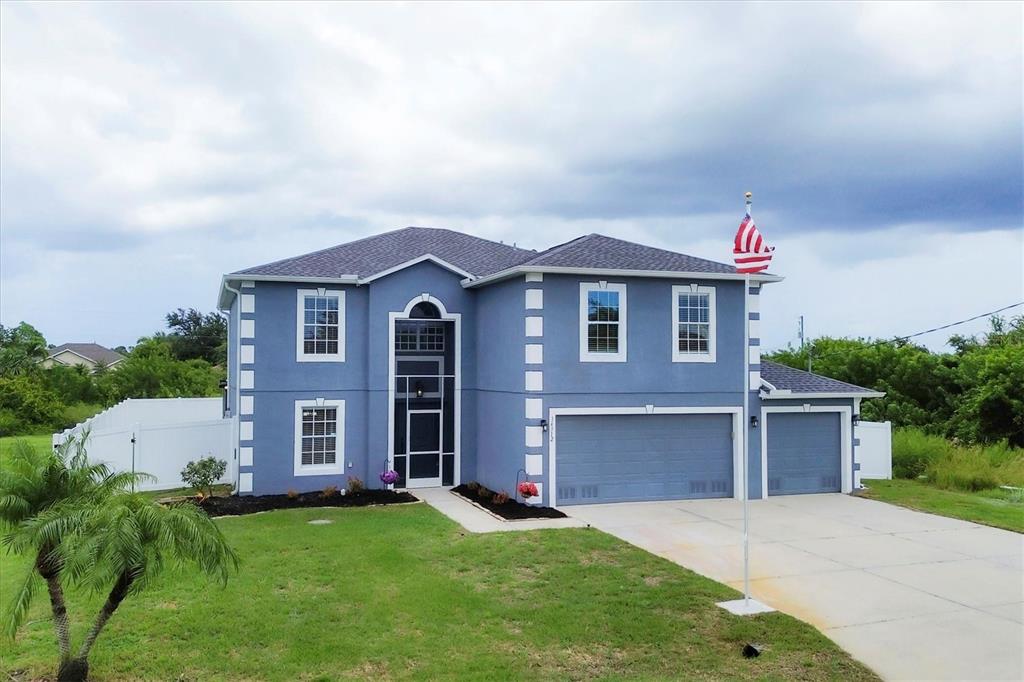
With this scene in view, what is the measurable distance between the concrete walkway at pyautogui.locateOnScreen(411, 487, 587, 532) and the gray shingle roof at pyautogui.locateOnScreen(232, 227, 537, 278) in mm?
5611

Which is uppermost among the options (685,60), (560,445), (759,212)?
(685,60)

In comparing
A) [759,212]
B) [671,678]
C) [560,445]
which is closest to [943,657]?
[671,678]

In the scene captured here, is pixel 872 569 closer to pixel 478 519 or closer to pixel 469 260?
pixel 478 519

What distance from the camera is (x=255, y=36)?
47.6ft

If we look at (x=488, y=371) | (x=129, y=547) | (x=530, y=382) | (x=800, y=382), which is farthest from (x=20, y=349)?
(x=129, y=547)

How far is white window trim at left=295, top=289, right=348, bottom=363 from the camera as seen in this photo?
18359mm

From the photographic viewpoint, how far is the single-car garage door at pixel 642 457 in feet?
55.1

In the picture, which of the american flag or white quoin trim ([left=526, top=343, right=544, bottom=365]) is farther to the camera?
white quoin trim ([left=526, top=343, right=544, bottom=365])

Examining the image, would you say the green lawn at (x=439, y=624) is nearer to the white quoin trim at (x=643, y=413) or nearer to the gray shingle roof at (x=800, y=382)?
the white quoin trim at (x=643, y=413)

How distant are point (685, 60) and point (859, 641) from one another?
386 inches

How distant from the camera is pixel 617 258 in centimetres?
1770

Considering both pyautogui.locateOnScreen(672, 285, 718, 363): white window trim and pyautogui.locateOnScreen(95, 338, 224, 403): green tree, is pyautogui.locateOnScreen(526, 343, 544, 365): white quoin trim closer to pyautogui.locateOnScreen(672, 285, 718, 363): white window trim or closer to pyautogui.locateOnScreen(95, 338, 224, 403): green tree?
pyautogui.locateOnScreen(672, 285, 718, 363): white window trim

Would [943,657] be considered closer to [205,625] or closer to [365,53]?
[205,625]

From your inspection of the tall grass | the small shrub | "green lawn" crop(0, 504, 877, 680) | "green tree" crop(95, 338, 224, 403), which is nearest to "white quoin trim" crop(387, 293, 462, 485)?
the small shrub
